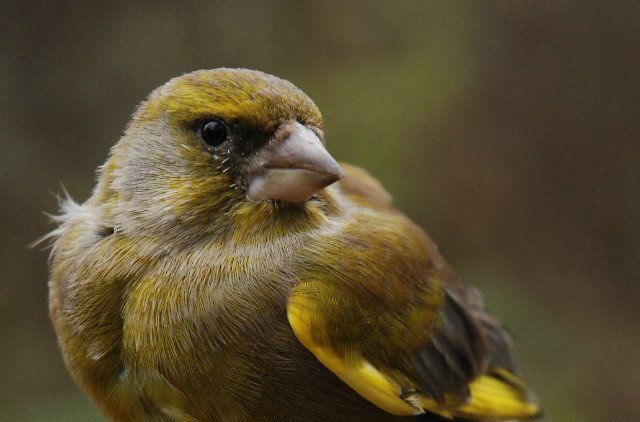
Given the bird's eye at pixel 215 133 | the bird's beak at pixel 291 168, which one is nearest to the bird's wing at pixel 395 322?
the bird's beak at pixel 291 168

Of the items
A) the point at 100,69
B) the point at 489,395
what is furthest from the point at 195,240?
the point at 100,69

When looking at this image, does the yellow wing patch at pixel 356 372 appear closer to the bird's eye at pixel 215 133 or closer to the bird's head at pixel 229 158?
the bird's head at pixel 229 158

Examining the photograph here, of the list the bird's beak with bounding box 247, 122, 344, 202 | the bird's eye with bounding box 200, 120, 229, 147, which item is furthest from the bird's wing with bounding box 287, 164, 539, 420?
the bird's eye with bounding box 200, 120, 229, 147

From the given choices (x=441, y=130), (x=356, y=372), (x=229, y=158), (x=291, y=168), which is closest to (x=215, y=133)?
(x=229, y=158)

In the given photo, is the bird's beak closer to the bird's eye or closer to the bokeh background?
the bird's eye

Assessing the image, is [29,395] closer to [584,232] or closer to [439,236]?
[439,236]

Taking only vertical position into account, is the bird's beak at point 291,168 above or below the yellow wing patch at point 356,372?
above

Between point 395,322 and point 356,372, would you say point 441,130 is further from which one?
point 356,372
